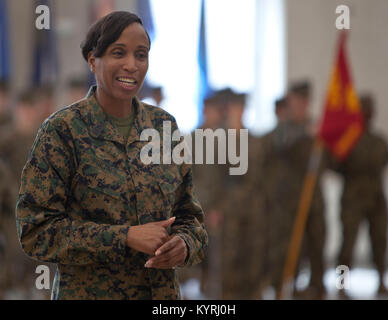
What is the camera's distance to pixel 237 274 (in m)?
7.00

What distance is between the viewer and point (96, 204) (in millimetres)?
2059

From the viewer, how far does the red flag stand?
6.35 meters

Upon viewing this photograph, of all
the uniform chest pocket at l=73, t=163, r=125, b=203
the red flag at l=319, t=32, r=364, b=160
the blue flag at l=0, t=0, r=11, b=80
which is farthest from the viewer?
the blue flag at l=0, t=0, r=11, b=80

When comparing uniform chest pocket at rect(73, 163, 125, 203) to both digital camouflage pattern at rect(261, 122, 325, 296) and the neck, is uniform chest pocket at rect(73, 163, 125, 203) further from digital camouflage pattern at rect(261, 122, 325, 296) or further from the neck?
digital camouflage pattern at rect(261, 122, 325, 296)

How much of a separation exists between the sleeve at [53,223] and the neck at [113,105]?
0.17 m

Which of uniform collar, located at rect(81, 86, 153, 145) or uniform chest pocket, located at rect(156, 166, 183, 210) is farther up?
uniform collar, located at rect(81, 86, 153, 145)

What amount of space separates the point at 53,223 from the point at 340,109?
4873 mm

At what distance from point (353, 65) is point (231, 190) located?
4.29 metres

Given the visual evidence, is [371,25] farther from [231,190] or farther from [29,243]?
[29,243]

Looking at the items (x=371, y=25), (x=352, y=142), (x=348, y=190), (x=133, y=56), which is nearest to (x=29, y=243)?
(x=133, y=56)

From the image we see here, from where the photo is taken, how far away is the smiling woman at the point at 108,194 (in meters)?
2.00

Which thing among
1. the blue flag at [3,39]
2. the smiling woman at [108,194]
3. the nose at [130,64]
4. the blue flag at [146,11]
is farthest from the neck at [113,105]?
the blue flag at [3,39]

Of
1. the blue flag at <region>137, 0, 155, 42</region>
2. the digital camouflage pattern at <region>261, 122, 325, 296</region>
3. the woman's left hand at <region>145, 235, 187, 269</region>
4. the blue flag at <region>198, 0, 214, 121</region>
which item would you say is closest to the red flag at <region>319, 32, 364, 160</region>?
the digital camouflage pattern at <region>261, 122, 325, 296</region>

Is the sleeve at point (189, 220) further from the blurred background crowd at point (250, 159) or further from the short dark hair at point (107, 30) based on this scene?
the blurred background crowd at point (250, 159)
